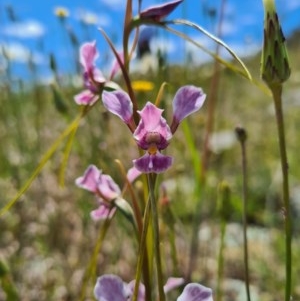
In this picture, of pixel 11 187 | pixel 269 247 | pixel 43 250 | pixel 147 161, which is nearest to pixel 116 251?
pixel 43 250

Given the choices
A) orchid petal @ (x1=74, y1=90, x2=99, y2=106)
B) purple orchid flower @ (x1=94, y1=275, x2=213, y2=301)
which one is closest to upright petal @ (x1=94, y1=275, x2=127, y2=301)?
purple orchid flower @ (x1=94, y1=275, x2=213, y2=301)

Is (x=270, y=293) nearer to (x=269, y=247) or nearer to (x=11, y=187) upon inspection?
(x=269, y=247)

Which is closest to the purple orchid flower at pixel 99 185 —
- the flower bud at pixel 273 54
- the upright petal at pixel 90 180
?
the upright petal at pixel 90 180

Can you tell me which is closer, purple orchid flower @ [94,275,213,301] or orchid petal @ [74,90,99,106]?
purple orchid flower @ [94,275,213,301]

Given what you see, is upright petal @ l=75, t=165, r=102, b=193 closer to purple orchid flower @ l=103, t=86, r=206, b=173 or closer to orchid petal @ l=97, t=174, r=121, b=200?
orchid petal @ l=97, t=174, r=121, b=200

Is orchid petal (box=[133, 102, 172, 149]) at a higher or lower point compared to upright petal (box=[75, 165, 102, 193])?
higher

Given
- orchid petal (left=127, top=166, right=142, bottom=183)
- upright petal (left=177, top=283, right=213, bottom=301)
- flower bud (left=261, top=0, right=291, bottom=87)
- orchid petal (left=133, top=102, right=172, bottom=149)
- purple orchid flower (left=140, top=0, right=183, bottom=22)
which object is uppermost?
purple orchid flower (left=140, top=0, right=183, bottom=22)
